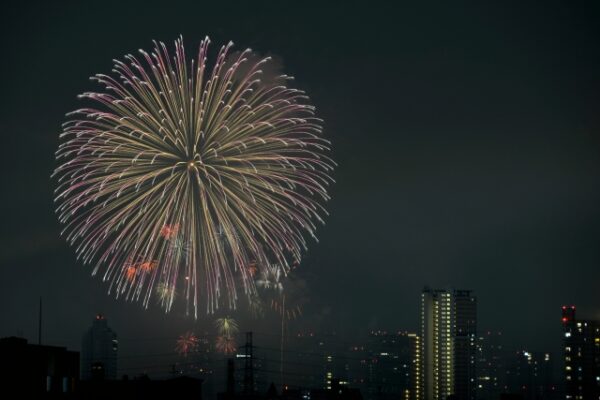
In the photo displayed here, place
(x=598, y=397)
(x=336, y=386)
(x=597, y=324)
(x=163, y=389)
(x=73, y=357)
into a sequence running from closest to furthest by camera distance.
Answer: (x=73, y=357) < (x=163, y=389) < (x=336, y=386) < (x=598, y=397) < (x=597, y=324)

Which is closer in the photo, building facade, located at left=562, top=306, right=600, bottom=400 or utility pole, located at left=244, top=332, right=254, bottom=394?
utility pole, located at left=244, top=332, right=254, bottom=394

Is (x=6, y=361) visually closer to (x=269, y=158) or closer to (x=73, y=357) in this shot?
(x=73, y=357)

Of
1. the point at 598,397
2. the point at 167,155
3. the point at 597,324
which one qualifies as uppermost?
the point at 167,155

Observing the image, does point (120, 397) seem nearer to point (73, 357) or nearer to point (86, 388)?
point (86, 388)

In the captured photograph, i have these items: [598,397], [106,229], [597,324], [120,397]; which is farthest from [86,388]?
[597,324]

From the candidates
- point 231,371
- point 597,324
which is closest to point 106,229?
point 231,371

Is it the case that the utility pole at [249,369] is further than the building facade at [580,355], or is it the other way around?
the building facade at [580,355]

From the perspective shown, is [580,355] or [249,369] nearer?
[249,369]

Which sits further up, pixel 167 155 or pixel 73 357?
pixel 167 155

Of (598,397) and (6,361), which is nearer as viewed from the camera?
(6,361)

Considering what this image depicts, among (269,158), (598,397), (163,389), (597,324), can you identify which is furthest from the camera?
(597,324)
